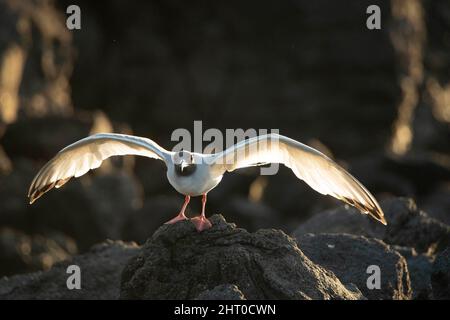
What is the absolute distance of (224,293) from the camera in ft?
27.3

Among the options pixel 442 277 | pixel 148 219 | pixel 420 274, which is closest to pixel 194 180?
pixel 442 277

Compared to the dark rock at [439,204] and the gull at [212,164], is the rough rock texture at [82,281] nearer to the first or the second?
the gull at [212,164]

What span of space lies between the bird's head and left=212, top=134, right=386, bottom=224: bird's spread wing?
315mm

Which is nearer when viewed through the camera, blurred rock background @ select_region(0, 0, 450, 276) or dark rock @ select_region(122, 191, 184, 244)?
dark rock @ select_region(122, 191, 184, 244)

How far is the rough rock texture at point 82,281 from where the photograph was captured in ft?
38.4

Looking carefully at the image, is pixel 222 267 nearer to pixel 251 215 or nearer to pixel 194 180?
pixel 194 180

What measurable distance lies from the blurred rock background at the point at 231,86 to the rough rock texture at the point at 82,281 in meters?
11.1

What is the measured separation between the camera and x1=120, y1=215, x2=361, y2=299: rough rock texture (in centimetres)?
910

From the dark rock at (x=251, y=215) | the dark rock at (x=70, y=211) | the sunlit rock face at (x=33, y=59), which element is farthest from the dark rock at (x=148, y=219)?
the sunlit rock face at (x=33, y=59)

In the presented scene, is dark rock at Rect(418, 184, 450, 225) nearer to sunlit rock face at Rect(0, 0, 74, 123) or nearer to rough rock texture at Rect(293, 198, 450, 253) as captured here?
rough rock texture at Rect(293, 198, 450, 253)

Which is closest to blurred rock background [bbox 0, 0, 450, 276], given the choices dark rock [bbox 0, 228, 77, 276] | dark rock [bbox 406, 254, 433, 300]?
dark rock [bbox 0, 228, 77, 276]

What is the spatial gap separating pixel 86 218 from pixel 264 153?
12025mm

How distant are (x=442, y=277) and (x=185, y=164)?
3525 millimetres

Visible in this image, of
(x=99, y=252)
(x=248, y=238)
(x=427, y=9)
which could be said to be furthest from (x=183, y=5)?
(x=248, y=238)
